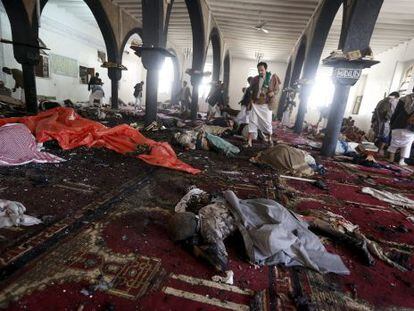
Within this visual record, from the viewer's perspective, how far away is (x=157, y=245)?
1982 millimetres

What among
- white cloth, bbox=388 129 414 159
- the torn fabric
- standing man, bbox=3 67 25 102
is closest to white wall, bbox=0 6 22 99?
standing man, bbox=3 67 25 102

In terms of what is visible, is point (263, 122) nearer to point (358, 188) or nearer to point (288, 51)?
point (358, 188)

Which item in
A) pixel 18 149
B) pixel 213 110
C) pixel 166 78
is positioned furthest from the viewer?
pixel 166 78

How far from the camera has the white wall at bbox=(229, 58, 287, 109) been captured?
64.0 feet

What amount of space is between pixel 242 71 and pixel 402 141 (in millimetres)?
14956

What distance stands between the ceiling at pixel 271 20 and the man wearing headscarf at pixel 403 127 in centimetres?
381

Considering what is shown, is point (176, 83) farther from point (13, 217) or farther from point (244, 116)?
point (13, 217)

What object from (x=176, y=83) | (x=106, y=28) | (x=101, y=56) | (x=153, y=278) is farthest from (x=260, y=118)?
(x=176, y=83)

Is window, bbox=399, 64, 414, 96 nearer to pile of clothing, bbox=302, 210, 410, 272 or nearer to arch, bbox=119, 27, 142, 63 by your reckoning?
pile of clothing, bbox=302, 210, 410, 272

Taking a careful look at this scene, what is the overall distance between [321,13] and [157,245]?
8.44 metres

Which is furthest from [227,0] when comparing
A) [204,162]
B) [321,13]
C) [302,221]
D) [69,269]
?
[69,269]

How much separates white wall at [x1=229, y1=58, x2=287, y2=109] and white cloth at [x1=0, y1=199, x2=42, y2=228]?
62.4ft

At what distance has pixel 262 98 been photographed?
5.78 metres

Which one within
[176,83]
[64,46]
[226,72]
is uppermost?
[226,72]
